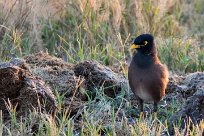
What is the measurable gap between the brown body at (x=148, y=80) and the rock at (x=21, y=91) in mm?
840

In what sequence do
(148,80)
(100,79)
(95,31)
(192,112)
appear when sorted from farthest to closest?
1. (95,31)
2. (100,79)
3. (148,80)
4. (192,112)

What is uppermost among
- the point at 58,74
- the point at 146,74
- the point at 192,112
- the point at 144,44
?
the point at 144,44

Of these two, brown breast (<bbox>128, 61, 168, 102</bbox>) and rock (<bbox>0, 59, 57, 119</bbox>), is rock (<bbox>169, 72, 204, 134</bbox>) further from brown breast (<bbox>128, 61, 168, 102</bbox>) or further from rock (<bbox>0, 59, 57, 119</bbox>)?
rock (<bbox>0, 59, 57, 119</bbox>)

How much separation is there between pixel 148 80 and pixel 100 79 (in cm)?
80

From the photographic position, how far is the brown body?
21.2ft

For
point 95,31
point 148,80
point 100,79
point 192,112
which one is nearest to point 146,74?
point 148,80

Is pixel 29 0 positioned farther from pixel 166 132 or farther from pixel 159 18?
pixel 166 132

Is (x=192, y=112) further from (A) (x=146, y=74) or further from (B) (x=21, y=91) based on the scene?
(B) (x=21, y=91)

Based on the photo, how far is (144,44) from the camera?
658 cm

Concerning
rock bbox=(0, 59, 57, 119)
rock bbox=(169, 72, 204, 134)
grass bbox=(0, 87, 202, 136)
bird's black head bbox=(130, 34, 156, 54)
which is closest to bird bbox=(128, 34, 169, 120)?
bird's black head bbox=(130, 34, 156, 54)

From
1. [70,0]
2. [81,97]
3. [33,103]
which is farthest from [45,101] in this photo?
[70,0]

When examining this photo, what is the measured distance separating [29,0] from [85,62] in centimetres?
203

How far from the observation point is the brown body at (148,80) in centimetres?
647

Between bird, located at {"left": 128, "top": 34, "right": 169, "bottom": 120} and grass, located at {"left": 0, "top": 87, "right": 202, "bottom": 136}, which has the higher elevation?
bird, located at {"left": 128, "top": 34, "right": 169, "bottom": 120}
